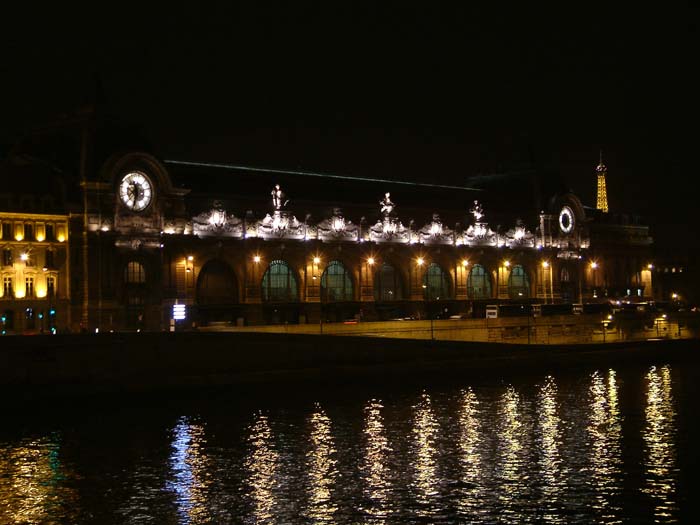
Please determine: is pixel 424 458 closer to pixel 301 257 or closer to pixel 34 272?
pixel 34 272

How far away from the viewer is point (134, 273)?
322ft

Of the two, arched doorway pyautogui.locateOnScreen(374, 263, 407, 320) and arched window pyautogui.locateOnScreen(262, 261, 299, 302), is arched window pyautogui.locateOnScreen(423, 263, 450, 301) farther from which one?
arched window pyautogui.locateOnScreen(262, 261, 299, 302)

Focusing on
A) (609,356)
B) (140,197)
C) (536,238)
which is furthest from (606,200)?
(140,197)

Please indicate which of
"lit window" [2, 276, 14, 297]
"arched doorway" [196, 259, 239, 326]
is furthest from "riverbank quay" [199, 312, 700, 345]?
"lit window" [2, 276, 14, 297]

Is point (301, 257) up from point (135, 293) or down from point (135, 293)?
up

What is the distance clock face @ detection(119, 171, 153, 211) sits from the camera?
97.1 m

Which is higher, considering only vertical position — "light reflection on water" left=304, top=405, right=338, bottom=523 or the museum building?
the museum building

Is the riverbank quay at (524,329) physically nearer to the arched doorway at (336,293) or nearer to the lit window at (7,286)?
the arched doorway at (336,293)

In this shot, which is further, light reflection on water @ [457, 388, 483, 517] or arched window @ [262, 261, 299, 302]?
arched window @ [262, 261, 299, 302]

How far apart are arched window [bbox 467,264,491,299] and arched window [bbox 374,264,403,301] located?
11.0 m

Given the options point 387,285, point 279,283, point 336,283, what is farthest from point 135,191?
point 387,285

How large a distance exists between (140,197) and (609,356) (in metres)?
43.5

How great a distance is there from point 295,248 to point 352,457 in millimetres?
65929

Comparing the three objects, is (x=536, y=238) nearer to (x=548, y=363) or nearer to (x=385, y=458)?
(x=548, y=363)
